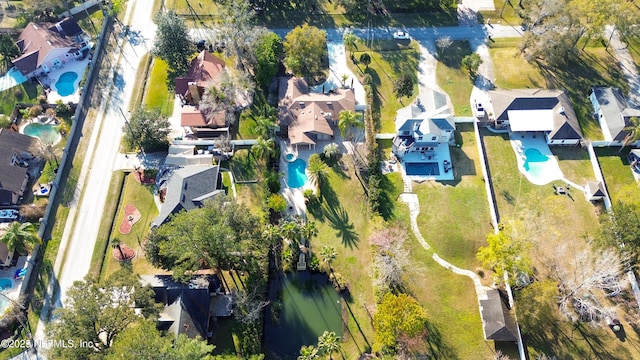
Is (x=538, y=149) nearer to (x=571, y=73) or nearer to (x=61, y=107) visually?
(x=571, y=73)

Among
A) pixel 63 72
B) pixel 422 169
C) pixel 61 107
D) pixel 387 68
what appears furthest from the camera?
pixel 63 72

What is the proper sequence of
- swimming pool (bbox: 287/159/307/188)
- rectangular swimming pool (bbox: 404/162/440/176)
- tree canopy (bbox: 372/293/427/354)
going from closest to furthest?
tree canopy (bbox: 372/293/427/354)
swimming pool (bbox: 287/159/307/188)
rectangular swimming pool (bbox: 404/162/440/176)

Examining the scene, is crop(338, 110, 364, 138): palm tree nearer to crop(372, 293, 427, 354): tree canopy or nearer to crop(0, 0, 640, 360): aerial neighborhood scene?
crop(0, 0, 640, 360): aerial neighborhood scene

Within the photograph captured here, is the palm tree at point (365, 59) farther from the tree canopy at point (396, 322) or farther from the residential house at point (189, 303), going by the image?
the residential house at point (189, 303)

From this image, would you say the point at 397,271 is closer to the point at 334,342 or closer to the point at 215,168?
the point at 334,342

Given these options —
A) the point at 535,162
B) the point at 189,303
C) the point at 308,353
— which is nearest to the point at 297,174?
the point at 189,303

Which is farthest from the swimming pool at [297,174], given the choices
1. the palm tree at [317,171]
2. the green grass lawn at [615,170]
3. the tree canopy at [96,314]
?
the green grass lawn at [615,170]

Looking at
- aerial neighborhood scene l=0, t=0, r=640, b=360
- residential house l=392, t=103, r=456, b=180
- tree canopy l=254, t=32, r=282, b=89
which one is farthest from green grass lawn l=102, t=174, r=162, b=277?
residential house l=392, t=103, r=456, b=180
